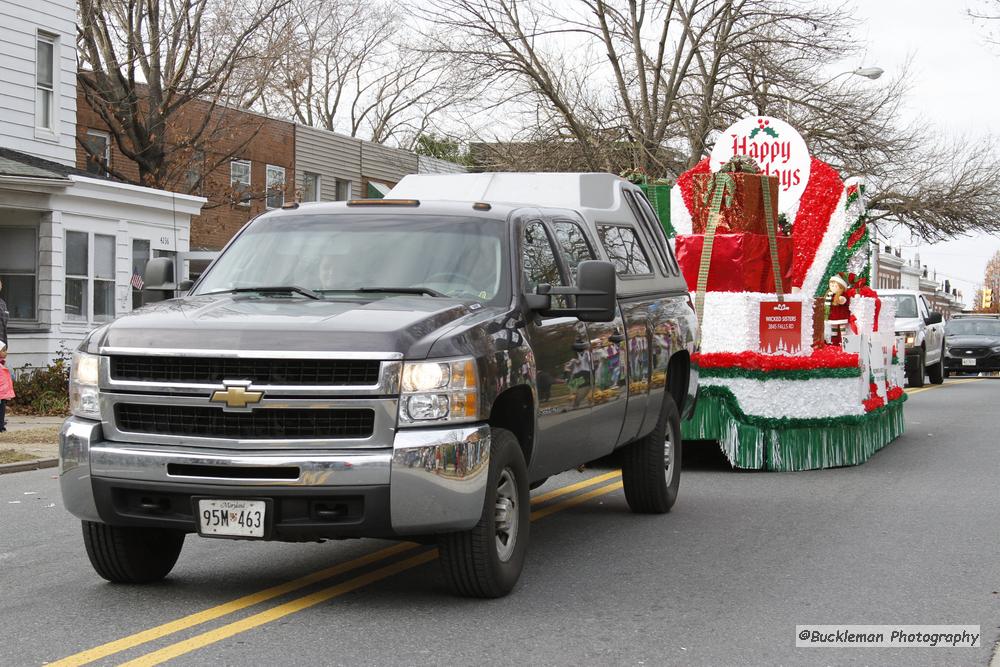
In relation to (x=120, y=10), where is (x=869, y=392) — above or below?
below

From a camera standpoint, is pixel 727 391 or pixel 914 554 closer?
pixel 914 554

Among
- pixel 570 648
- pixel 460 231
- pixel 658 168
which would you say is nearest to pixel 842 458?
pixel 460 231

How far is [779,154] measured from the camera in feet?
49.1

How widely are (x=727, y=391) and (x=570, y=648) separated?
673 centimetres

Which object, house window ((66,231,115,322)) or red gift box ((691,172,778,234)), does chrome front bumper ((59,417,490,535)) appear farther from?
house window ((66,231,115,322))

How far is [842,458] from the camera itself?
41.0 ft

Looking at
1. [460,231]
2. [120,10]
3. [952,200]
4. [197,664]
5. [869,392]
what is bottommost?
[197,664]

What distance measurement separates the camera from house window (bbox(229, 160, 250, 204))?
3344 cm

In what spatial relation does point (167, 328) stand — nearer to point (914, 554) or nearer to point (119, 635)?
point (119, 635)

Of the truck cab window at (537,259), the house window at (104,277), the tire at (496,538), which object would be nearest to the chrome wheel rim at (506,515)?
the tire at (496,538)

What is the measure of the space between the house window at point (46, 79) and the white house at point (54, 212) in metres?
0.02

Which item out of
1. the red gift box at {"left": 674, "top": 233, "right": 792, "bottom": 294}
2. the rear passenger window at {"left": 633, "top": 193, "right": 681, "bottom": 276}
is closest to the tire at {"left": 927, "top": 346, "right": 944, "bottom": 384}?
the red gift box at {"left": 674, "top": 233, "right": 792, "bottom": 294}

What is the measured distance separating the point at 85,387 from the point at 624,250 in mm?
4106

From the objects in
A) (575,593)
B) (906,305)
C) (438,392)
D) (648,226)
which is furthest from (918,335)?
(438,392)
